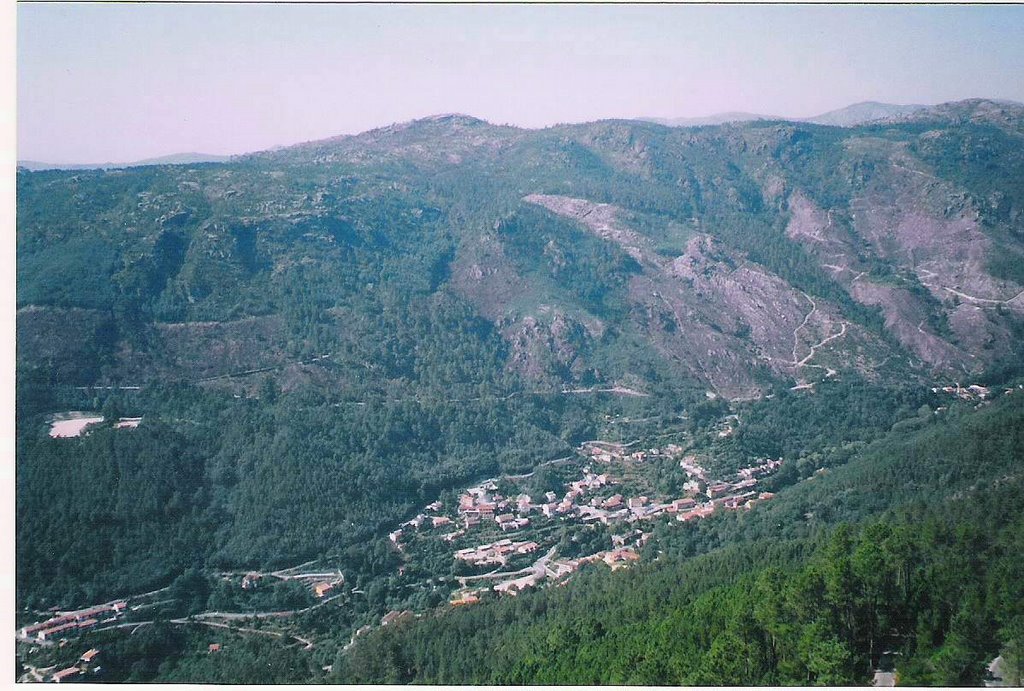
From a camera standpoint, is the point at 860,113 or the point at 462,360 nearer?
the point at 462,360

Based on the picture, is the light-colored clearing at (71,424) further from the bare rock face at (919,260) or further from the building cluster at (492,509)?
the bare rock face at (919,260)

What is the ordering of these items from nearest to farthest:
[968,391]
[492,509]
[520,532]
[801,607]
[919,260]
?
1. [801,607]
2. [520,532]
3. [492,509]
4. [968,391]
5. [919,260]

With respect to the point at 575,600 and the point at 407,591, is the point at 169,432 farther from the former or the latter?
the point at 575,600

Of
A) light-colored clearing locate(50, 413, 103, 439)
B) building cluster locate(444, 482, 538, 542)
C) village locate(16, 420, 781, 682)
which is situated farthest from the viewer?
light-colored clearing locate(50, 413, 103, 439)

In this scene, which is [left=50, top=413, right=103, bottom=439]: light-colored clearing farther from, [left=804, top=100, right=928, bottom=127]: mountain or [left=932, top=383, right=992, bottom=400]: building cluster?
[left=804, top=100, right=928, bottom=127]: mountain

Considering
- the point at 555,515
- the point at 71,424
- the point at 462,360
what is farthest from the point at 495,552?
the point at 71,424

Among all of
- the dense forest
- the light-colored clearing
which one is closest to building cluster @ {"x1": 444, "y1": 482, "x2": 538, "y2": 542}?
the dense forest

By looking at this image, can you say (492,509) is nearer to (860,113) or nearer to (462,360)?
(462,360)
